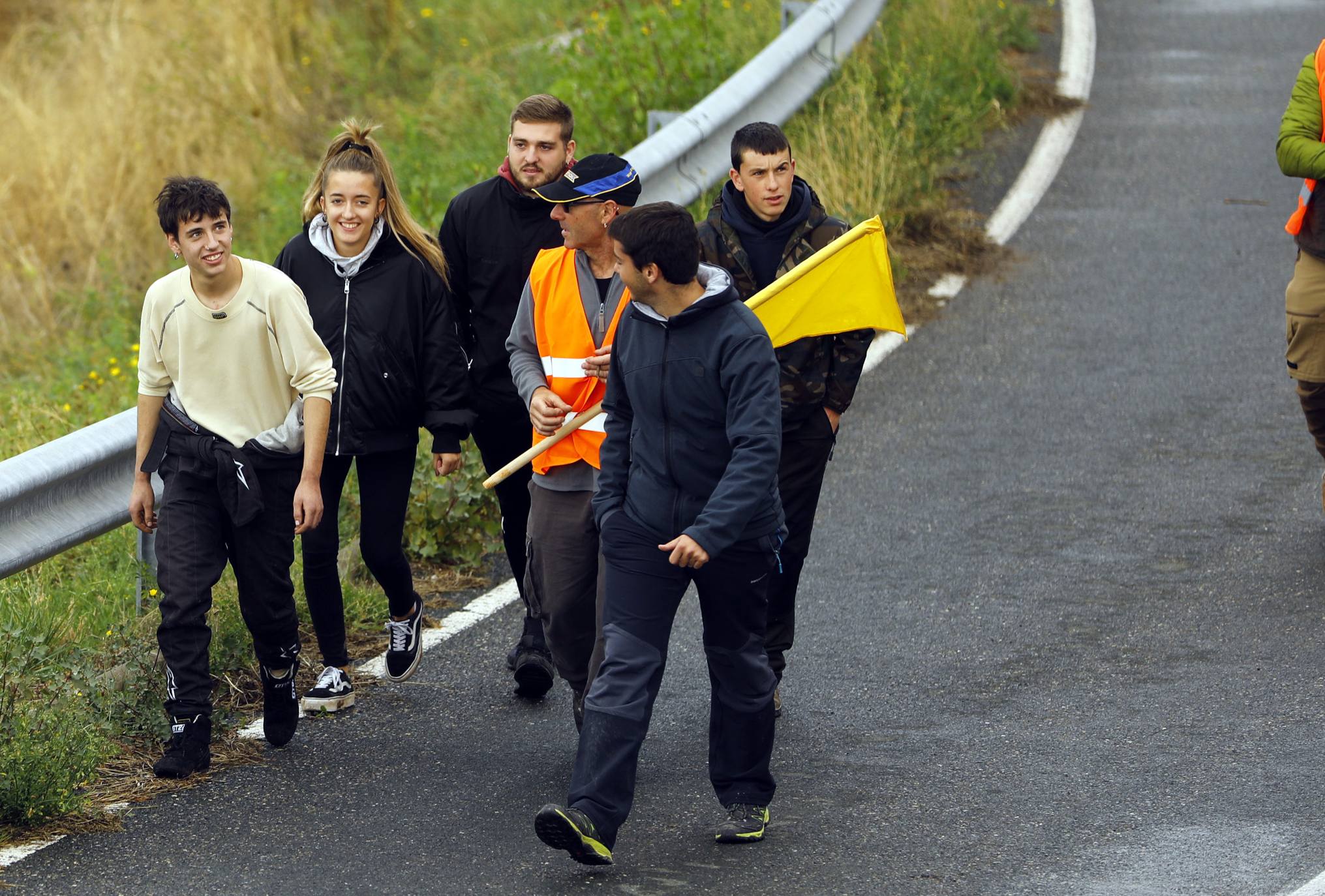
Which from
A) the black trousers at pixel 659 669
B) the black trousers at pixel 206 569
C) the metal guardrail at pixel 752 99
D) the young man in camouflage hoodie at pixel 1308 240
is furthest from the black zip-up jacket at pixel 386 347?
the young man in camouflage hoodie at pixel 1308 240

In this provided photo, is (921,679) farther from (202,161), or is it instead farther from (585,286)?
(202,161)

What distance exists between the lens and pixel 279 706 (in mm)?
5297

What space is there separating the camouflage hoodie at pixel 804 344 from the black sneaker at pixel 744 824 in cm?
125

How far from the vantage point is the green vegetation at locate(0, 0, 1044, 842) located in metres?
6.33

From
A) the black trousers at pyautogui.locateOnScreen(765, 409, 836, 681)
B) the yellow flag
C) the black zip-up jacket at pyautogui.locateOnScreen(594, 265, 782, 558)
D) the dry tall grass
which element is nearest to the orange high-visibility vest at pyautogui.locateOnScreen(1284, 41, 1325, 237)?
the yellow flag

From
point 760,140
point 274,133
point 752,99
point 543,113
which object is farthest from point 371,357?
point 274,133

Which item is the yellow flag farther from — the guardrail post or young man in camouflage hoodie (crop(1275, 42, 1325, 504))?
the guardrail post

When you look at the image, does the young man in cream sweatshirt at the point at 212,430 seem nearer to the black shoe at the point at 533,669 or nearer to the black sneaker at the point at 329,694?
the black sneaker at the point at 329,694

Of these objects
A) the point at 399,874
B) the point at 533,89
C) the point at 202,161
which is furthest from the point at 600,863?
the point at 202,161

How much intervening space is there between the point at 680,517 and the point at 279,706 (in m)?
1.56

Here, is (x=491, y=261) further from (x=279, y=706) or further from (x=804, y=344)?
(x=279, y=706)

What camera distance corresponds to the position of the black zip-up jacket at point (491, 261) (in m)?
5.76

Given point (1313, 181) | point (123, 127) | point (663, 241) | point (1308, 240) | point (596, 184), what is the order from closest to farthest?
point (663, 241) < point (596, 184) < point (1313, 181) < point (1308, 240) < point (123, 127)

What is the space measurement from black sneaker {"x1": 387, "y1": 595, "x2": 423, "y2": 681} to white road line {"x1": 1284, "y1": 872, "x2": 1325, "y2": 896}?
284 centimetres
